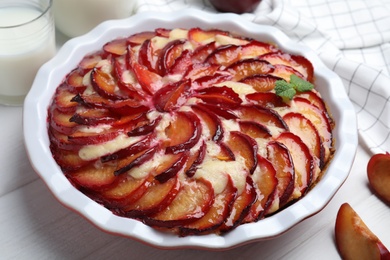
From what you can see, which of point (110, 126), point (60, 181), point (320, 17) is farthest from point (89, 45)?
point (320, 17)

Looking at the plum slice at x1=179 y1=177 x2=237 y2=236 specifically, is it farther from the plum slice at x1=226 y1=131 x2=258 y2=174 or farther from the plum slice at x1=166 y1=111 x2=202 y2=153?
the plum slice at x1=166 y1=111 x2=202 y2=153

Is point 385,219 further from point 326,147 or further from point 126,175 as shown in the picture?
point 126,175

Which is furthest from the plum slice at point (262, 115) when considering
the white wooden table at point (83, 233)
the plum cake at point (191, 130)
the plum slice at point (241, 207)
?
the white wooden table at point (83, 233)

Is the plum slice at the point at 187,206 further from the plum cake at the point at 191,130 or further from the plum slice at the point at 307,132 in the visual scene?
the plum slice at the point at 307,132

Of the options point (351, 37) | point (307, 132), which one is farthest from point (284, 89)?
point (351, 37)

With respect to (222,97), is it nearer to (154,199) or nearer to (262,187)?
(262,187)

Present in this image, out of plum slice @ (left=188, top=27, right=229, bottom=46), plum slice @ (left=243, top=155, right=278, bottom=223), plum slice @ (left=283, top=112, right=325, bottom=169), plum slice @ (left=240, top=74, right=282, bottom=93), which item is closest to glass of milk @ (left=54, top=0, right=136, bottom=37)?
plum slice @ (left=188, top=27, right=229, bottom=46)
